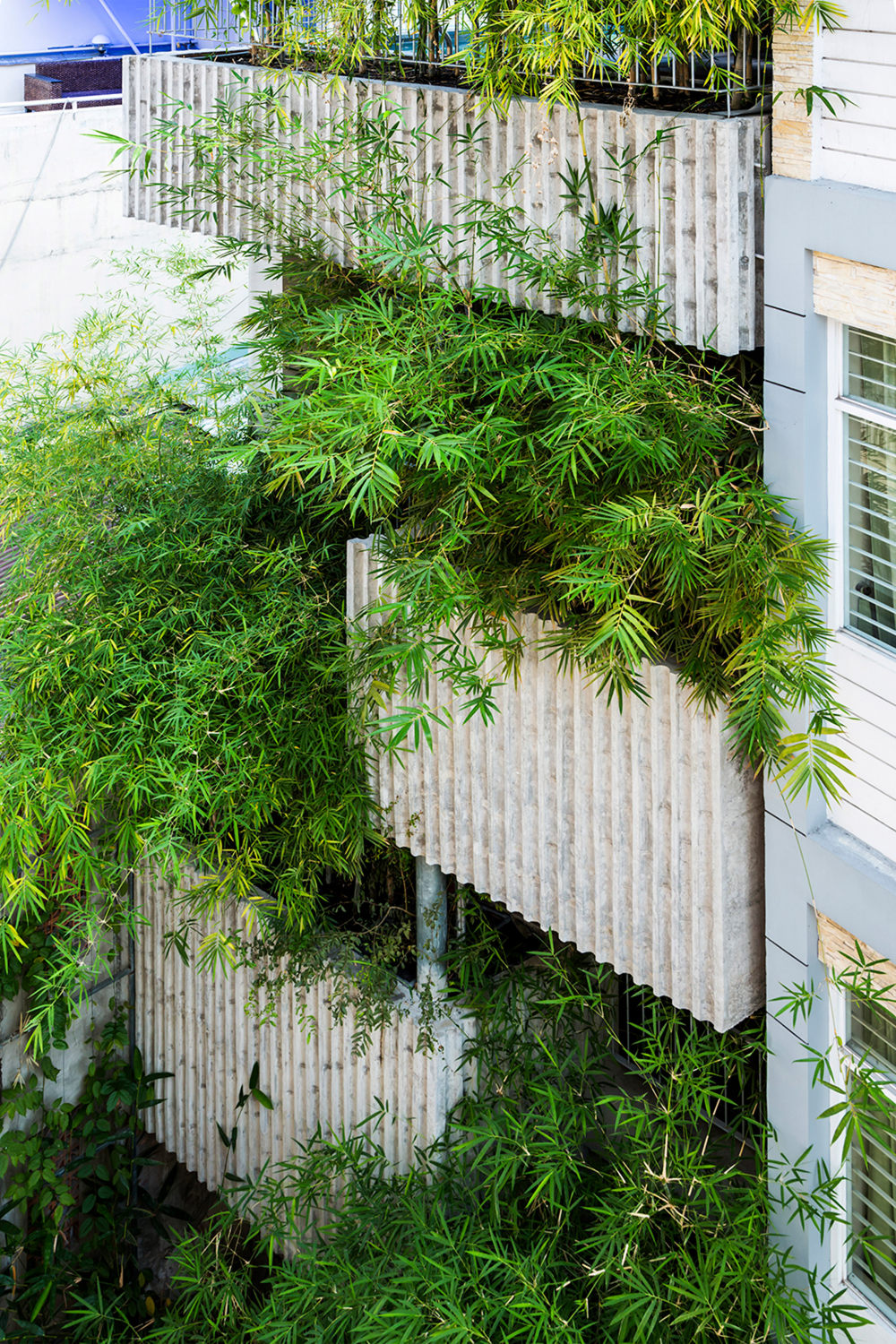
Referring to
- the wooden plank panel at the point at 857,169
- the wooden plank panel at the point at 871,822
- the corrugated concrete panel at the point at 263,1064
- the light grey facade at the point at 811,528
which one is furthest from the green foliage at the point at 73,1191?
the wooden plank panel at the point at 857,169

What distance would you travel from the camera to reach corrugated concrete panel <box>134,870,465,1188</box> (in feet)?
15.0

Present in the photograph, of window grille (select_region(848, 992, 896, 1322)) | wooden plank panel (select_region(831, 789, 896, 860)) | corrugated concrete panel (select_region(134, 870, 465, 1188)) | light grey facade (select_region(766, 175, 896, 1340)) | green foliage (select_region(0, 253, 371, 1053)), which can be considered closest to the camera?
light grey facade (select_region(766, 175, 896, 1340))

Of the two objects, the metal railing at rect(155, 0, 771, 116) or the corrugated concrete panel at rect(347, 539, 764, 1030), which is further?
the corrugated concrete panel at rect(347, 539, 764, 1030)

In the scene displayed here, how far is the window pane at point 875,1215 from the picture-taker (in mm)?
3424

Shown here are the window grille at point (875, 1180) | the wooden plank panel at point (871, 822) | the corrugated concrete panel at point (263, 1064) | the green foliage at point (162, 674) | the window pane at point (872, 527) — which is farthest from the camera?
the corrugated concrete panel at point (263, 1064)

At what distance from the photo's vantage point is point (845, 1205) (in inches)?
142

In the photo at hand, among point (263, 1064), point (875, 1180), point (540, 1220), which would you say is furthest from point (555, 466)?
point (263, 1064)

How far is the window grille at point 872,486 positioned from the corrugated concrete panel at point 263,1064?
7.03 ft

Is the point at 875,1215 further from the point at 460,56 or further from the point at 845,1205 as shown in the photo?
the point at 460,56

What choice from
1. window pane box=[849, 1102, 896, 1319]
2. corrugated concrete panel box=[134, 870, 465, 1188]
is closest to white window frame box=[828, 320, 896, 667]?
window pane box=[849, 1102, 896, 1319]

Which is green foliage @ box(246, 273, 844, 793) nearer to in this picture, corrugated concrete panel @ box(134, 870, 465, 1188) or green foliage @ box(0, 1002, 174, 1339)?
corrugated concrete panel @ box(134, 870, 465, 1188)

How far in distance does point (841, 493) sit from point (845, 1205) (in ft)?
6.41

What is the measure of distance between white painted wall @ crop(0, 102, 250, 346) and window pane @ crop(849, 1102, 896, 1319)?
7.79 m

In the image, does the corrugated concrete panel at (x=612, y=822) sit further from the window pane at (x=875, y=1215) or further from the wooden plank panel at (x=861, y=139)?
the wooden plank panel at (x=861, y=139)
